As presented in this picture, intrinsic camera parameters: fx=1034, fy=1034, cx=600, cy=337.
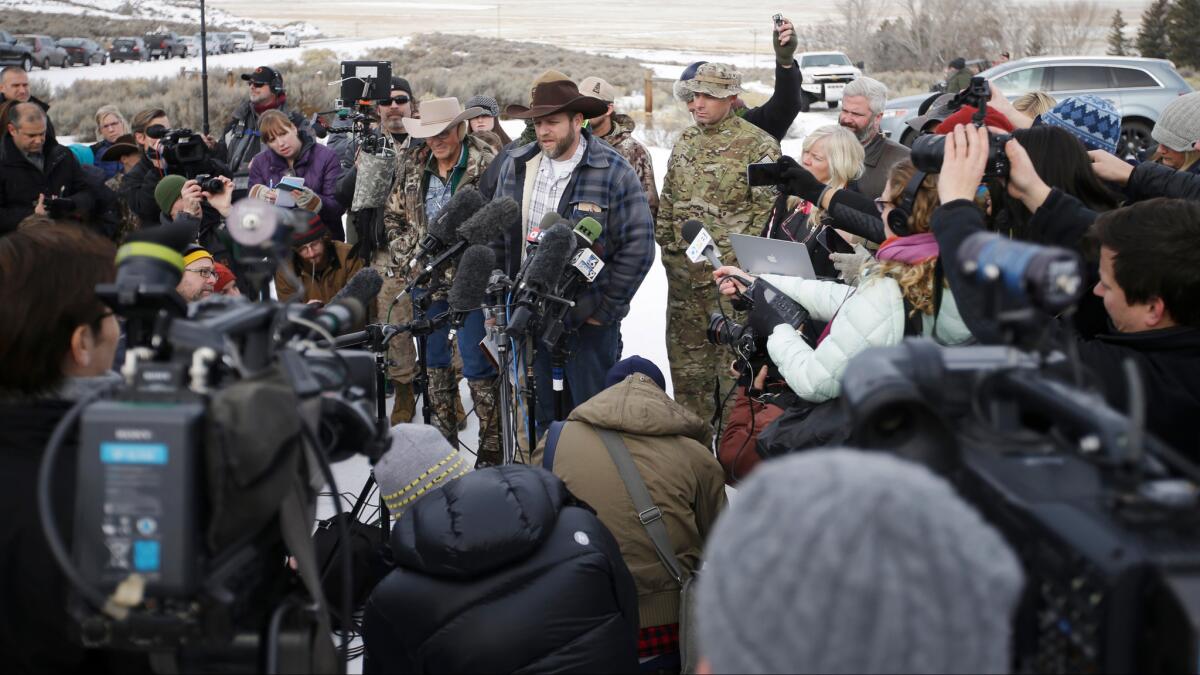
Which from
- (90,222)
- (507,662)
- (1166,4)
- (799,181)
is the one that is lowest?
(507,662)

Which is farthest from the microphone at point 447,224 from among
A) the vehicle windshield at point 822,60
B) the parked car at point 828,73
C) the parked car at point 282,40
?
the parked car at point 282,40

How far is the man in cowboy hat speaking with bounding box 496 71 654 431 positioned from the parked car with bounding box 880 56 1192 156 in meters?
9.05

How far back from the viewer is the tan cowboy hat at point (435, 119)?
214 inches

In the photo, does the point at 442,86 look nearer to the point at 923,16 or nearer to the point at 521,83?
the point at 521,83

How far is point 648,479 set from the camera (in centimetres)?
300

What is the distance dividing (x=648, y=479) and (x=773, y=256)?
125 centimetres

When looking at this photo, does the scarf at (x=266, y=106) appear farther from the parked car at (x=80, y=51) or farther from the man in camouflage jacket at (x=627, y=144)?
the parked car at (x=80, y=51)

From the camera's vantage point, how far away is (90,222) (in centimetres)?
661

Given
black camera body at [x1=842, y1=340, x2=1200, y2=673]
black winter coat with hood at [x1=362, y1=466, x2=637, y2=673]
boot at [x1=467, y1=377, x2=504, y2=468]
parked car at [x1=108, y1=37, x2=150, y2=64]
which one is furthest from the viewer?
parked car at [x1=108, y1=37, x2=150, y2=64]

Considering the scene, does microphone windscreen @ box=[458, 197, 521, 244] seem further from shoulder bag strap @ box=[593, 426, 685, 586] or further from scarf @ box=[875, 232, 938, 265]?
scarf @ box=[875, 232, 938, 265]

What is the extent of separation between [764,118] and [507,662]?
15.3ft

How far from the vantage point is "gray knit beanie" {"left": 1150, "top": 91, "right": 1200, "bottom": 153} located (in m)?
4.54

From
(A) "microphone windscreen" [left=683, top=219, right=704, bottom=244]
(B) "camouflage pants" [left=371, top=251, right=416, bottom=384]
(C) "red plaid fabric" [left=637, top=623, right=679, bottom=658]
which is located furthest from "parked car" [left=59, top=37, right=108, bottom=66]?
(C) "red plaid fabric" [left=637, top=623, right=679, bottom=658]

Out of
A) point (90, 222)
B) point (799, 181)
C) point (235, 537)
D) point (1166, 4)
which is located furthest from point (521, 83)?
point (235, 537)
